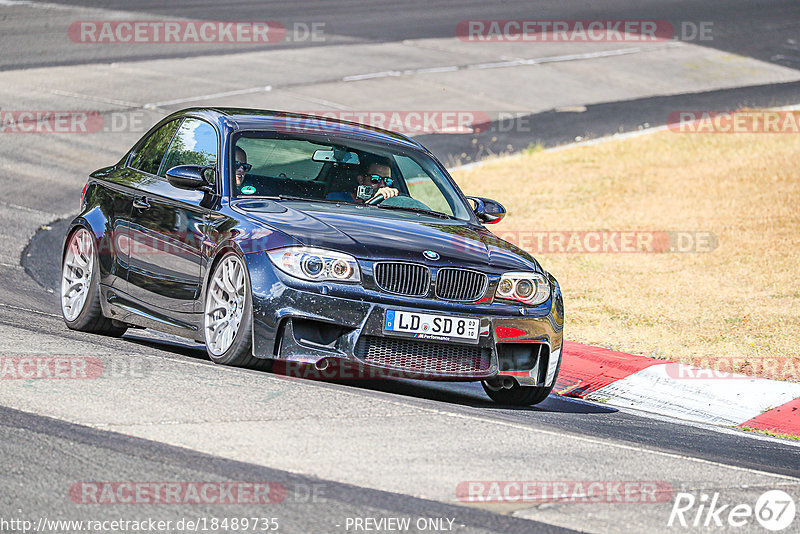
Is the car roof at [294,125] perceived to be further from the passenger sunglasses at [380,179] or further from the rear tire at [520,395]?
the rear tire at [520,395]

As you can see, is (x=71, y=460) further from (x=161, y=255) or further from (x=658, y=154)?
(x=658, y=154)

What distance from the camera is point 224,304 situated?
24.8ft

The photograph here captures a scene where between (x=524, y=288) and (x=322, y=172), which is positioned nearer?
(x=524, y=288)

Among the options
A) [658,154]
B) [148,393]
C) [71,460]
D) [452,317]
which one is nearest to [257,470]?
[71,460]

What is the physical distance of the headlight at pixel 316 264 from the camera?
23.6 ft

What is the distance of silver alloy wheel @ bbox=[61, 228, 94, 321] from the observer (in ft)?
30.0

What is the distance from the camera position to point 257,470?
538 cm

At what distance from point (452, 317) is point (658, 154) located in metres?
14.9

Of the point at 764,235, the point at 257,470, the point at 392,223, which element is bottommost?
the point at 764,235

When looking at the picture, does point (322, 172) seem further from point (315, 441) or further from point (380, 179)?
point (315, 441)

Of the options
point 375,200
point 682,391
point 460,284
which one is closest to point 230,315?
point 460,284

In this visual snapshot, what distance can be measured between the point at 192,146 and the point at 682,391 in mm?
3896

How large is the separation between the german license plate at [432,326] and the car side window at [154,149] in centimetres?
263

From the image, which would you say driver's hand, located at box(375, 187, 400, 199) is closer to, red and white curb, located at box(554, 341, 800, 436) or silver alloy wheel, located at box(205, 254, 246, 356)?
silver alloy wheel, located at box(205, 254, 246, 356)
